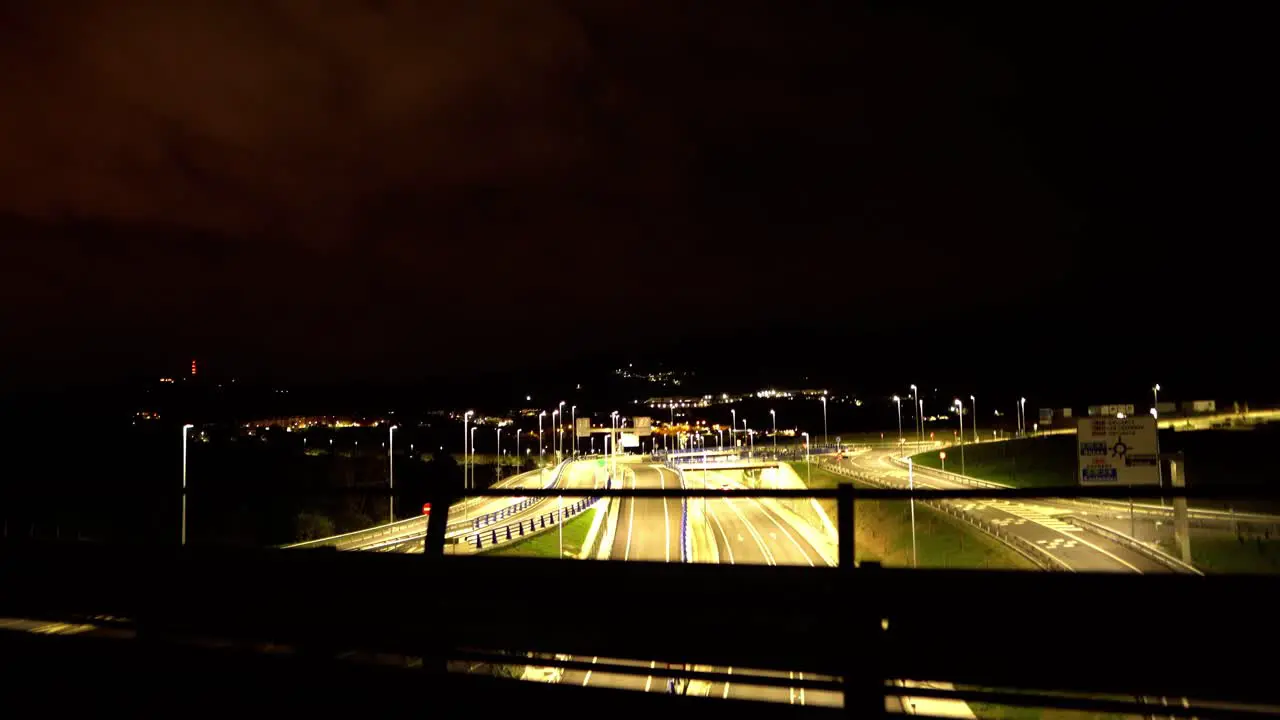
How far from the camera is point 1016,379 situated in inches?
6491

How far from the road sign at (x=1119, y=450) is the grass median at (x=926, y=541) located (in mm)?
10290

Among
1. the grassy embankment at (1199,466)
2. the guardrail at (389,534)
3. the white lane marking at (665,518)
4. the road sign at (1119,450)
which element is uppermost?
the road sign at (1119,450)

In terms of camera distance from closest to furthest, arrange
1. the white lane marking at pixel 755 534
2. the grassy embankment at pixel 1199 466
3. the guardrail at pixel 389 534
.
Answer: the grassy embankment at pixel 1199 466 → the guardrail at pixel 389 534 → the white lane marking at pixel 755 534

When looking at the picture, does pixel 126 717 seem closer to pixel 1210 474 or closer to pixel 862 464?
pixel 1210 474

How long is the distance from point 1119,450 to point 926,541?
89.4ft

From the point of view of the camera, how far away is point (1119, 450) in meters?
14.1

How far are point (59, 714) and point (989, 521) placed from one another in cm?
3287

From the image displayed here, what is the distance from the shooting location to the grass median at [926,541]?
29.3 meters

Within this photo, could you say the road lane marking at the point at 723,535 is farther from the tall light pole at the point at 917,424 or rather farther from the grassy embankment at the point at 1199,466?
the tall light pole at the point at 917,424

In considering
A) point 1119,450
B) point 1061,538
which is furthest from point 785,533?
point 1119,450

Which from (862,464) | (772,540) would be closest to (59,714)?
(772,540)

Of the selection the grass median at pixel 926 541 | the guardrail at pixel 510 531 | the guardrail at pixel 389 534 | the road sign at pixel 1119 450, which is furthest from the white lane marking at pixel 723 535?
the road sign at pixel 1119 450

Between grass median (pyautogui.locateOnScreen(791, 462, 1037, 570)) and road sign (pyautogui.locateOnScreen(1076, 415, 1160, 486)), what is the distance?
10.3 metres

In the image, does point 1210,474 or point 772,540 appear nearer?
point 1210,474
